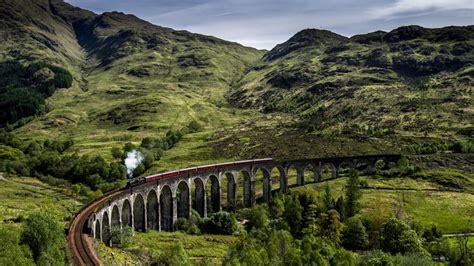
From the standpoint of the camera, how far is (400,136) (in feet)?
546

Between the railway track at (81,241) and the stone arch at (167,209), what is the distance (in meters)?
21.6

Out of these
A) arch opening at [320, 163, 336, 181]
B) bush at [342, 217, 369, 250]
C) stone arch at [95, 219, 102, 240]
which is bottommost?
bush at [342, 217, 369, 250]

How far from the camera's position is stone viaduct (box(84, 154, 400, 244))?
75375mm

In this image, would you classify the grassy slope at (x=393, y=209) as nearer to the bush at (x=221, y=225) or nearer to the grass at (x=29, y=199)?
the bush at (x=221, y=225)

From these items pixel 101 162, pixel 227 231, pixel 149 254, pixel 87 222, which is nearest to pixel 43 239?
pixel 87 222

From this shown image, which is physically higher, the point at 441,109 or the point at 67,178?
the point at 441,109

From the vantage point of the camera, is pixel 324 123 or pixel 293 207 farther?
pixel 324 123

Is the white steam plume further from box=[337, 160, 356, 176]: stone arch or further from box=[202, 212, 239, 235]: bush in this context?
box=[337, 160, 356, 176]: stone arch

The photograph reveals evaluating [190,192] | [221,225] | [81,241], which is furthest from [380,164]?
[81,241]

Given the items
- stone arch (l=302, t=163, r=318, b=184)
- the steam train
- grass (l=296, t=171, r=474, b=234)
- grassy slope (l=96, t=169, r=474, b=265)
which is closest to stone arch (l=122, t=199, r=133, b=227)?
grassy slope (l=96, t=169, r=474, b=265)

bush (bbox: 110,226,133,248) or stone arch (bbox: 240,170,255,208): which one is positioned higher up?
bush (bbox: 110,226,133,248)

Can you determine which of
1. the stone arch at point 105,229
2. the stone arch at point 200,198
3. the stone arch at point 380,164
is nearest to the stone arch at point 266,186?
the stone arch at point 200,198

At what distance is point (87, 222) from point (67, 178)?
80954 millimetres

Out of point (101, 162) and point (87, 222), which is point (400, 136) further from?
point (87, 222)
